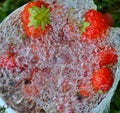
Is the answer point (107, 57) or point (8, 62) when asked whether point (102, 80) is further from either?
point (8, 62)

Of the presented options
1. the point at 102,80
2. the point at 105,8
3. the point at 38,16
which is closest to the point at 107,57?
the point at 102,80

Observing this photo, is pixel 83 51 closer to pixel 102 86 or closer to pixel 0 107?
pixel 102 86

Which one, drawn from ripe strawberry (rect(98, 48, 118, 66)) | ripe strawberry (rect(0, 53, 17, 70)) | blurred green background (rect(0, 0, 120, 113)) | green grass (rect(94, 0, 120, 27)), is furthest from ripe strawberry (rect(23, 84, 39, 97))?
green grass (rect(94, 0, 120, 27))

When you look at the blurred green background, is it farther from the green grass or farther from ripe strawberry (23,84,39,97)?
ripe strawberry (23,84,39,97)

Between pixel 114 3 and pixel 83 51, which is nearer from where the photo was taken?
pixel 83 51

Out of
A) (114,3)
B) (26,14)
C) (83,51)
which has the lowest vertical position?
(114,3)

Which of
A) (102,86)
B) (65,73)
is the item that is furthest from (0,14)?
(102,86)
